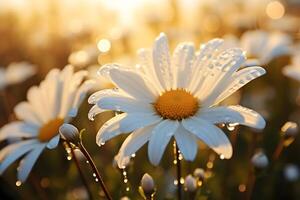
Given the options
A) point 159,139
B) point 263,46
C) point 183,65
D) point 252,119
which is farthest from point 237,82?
point 263,46

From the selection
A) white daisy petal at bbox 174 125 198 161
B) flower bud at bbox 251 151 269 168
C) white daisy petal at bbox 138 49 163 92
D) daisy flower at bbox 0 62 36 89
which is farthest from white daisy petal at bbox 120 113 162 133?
daisy flower at bbox 0 62 36 89

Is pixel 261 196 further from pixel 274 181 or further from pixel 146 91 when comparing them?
pixel 146 91

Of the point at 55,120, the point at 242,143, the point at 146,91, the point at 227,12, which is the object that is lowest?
the point at 242,143

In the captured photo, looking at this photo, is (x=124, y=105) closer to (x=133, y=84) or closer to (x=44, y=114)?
(x=133, y=84)

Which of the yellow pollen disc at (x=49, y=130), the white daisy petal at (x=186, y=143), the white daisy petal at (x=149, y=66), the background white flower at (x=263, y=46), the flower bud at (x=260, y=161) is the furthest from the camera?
the background white flower at (x=263, y=46)

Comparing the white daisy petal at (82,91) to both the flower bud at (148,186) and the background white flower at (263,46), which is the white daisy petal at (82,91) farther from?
the background white flower at (263,46)

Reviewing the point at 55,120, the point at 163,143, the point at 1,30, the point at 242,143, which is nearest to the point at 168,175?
the point at 242,143

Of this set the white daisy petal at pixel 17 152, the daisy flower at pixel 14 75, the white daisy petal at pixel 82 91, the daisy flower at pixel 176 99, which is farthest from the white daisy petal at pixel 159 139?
the daisy flower at pixel 14 75
